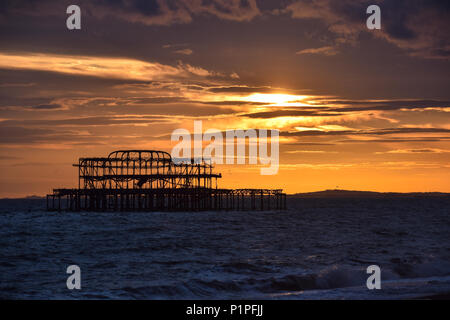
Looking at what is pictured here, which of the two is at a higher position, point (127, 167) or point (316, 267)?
point (127, 167)

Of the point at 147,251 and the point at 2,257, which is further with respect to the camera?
the point at 147,251

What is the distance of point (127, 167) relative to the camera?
87.8m

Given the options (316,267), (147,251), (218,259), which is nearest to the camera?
(316,267)

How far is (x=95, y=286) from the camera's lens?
77.0 ft
